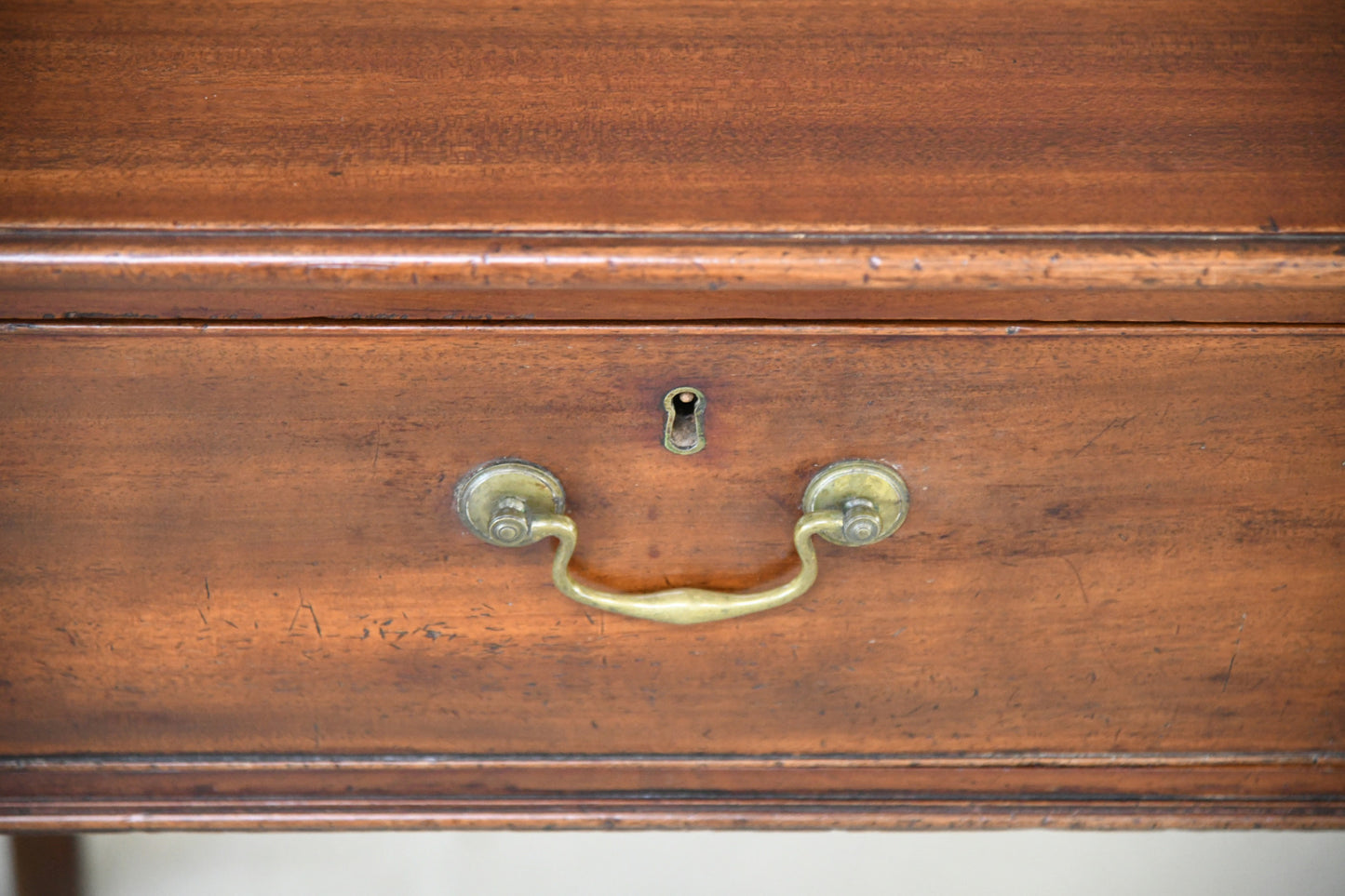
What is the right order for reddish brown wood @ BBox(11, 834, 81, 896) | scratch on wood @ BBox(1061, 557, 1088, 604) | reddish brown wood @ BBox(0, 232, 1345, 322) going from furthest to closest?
reddish brown wood @ BBox(11, 834, 81, 896) < scratch on wood @ BBox(1061, 557, 1088, 604) < reddish brown wood @ BBox(0, 232, 1345, 322)

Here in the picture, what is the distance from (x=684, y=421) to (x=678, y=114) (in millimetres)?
149

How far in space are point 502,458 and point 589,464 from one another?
1.6 inches

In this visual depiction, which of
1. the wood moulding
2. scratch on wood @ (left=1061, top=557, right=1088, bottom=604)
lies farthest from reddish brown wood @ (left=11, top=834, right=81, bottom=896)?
scratch on wood @ (left=1061, top=557, right=1088, bottom=604)

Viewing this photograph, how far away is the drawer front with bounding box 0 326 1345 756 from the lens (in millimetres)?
503

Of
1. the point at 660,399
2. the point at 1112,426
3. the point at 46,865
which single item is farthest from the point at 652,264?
the point at 46,865

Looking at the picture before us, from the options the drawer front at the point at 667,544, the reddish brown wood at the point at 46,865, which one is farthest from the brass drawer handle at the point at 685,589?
the reddish brown wood at the point at 46,865

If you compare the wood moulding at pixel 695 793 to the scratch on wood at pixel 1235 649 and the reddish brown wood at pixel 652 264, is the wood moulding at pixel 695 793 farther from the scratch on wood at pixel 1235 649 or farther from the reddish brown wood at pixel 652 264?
the reddish brown wood at pixel 652 264

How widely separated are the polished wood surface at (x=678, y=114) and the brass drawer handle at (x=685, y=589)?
12 centimetres

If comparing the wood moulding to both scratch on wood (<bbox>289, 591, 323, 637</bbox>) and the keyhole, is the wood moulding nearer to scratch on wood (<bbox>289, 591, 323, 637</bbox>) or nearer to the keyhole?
scratch on wood (<bbox>289, 591, 323, 637</bbox>)

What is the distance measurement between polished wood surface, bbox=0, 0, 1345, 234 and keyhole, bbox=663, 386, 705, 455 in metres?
0.08

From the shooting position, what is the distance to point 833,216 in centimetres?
47

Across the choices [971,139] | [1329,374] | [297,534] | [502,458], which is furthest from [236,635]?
[1329,374]

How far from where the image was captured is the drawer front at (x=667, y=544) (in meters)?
0.50

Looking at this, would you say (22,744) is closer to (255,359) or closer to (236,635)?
(236,635)
